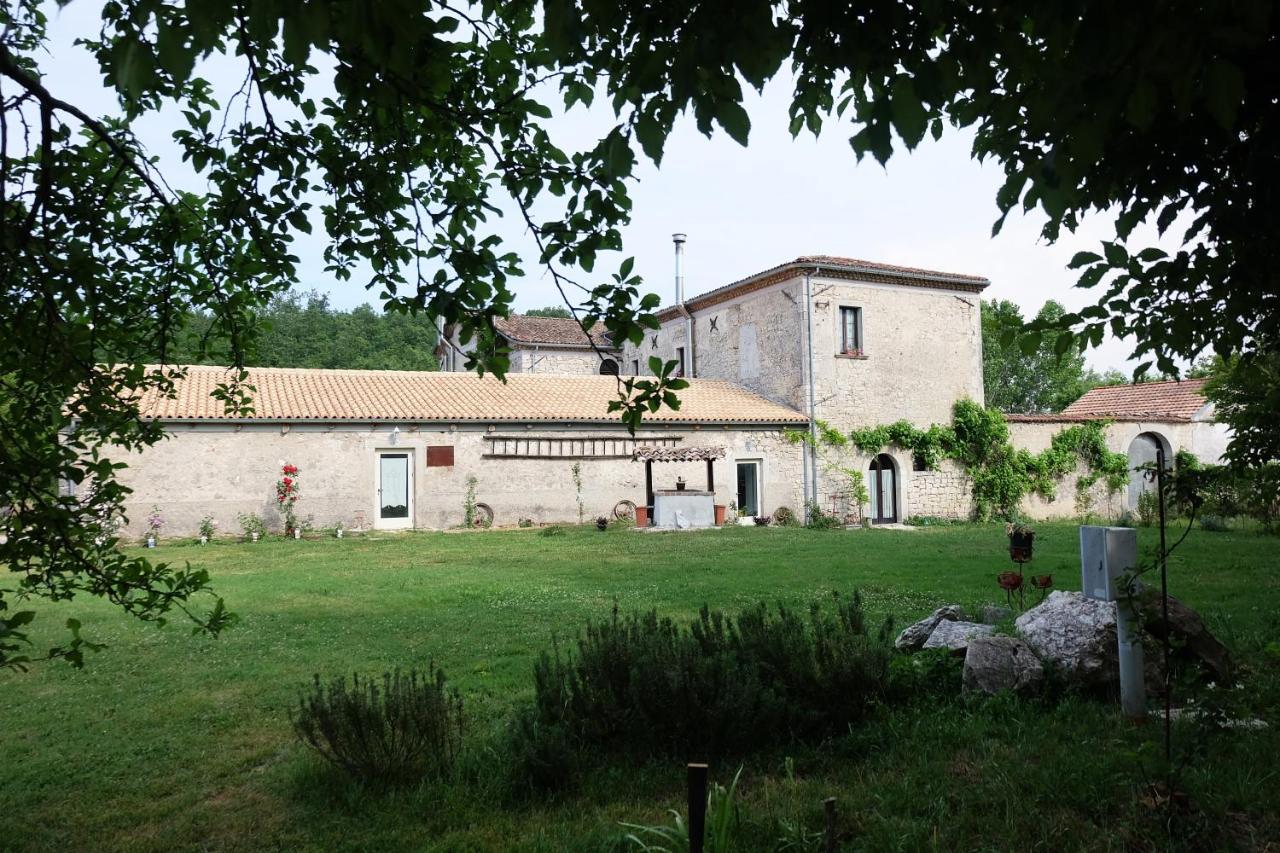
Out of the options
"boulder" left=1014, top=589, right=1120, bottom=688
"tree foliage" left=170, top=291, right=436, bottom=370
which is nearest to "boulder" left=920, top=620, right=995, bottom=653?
"boulder" left=1014, top=589, right=1120, bottom=688

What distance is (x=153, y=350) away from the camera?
4328 mm

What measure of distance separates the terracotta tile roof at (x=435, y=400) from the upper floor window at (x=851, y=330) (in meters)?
2.49

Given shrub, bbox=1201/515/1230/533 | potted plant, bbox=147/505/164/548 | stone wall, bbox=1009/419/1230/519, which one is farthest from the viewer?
stone wall, bbox=1009/419/1230/519

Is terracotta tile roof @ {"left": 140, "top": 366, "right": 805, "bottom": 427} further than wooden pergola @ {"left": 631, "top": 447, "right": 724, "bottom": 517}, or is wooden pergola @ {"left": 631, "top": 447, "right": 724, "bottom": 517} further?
wooden pergola @ {"left": 631, "top": 447, "right": 724, "bottom": 517}

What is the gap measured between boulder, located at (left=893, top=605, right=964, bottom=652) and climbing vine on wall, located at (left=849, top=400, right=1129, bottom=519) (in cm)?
1699

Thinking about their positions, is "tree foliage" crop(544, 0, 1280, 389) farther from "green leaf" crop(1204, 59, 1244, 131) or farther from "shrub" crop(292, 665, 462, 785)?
"shrub" crop(292, 665, 462, 785)

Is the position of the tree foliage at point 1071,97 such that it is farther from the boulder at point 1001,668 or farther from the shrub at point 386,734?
the shrub at point 386,734

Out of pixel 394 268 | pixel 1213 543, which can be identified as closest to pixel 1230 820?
pixel 394 268

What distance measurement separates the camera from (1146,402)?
2692 centimetres

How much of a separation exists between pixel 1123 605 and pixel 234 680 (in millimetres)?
5994

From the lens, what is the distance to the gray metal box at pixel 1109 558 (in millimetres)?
4641

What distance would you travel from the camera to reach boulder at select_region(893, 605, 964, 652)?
6.13m

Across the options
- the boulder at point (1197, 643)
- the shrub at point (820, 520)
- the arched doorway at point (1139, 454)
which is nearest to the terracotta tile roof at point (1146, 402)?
the arched doorway at point (1139, 454)

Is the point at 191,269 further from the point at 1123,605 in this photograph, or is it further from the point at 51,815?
the point at 1123,605
